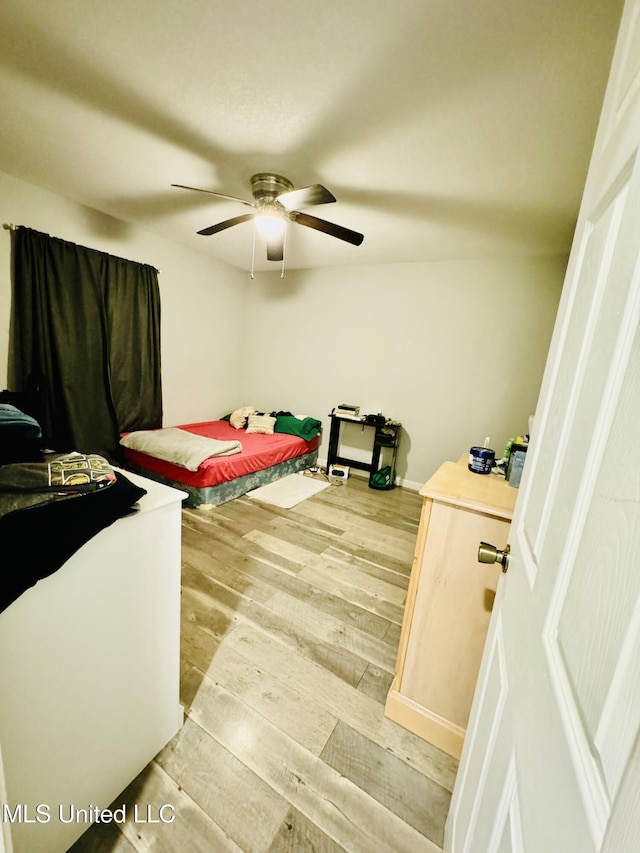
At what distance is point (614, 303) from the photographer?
46 centimetres

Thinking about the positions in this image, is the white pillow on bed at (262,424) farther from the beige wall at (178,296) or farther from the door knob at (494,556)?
the door knob at (494,556)

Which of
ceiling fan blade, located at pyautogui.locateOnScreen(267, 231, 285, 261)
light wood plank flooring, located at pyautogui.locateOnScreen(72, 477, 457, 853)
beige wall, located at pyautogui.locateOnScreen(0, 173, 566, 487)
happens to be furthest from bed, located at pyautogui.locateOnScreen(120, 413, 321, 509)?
ceiling fan blade, located at pyautogui.locateOnScreen(267, 231, 285, 261)

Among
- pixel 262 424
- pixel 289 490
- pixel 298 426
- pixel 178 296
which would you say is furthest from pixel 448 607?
pixel 178 296

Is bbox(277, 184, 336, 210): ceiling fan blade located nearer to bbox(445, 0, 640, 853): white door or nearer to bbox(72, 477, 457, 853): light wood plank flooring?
bbox(445, 0, 640, 853): white door

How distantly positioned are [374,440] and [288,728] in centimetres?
302

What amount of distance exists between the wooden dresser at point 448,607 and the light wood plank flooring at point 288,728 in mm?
119

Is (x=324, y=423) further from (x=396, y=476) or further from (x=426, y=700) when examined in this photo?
(x=426, y=700)

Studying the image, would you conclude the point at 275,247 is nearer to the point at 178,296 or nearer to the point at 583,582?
the point at 178,296

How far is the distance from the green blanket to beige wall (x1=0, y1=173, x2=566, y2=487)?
0.28m

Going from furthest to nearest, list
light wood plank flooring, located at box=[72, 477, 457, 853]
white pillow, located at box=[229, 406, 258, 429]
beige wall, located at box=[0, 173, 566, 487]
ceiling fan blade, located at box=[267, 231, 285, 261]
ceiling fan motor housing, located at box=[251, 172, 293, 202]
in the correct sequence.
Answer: white pillow, located at box=[229, 406, 258, 429]
beige wall, located at box=[0, 173, 566, 487]
ceiling fan blade, located at box=[267, 231, 285, 261]
ceiling fan motor housing, located at box=[251, 172, 293, 202]
light wood plank flooring, located at box=[72, 477, 457, 853]

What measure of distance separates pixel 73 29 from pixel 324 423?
12.0 feet

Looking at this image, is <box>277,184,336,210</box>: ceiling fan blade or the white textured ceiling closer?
the white textured ceiling

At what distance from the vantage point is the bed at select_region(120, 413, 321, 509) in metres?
2.96

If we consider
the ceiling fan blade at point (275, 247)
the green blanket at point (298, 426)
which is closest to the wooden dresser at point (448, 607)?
the ceiling fan blade at point (275, 247)
